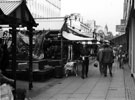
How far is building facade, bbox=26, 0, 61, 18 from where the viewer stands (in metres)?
70.8

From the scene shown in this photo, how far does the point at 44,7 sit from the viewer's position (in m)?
81.9

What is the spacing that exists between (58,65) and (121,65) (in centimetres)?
785

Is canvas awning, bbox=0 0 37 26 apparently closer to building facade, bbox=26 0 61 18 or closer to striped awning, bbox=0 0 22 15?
striped awning, bbox=0 0 22 15

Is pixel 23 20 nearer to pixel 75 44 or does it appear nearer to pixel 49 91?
pixel 49 91

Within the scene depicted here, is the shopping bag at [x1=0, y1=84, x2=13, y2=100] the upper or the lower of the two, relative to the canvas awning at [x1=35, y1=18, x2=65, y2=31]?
lower

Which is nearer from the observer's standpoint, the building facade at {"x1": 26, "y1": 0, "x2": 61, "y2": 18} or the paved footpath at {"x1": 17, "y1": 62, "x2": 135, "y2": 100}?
the paved footpath at {"x1": 17, "y1": 62, "x2": 135, "y2": 100}

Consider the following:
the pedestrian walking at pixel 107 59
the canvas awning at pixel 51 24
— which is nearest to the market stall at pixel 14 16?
the pedestrian walking at pixel 107 59

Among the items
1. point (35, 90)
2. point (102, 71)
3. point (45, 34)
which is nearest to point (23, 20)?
point (35, 90)

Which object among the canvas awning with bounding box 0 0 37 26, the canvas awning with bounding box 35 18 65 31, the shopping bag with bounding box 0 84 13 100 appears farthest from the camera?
the canvas awning with bounding box 35 18 65 31

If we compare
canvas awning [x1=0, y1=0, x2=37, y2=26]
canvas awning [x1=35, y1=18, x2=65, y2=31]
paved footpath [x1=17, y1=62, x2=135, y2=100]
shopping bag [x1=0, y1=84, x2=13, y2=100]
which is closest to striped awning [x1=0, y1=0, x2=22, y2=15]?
canvas awning [x1=0, y1=0, x2=37, y2=26]

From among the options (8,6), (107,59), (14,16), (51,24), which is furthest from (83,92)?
(51,24)

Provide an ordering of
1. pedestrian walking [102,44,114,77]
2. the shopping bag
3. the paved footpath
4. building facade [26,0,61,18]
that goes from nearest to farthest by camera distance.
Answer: the shopping bag, the paved footpath, pedestrian walking [102,44,114,77], building facade [26,0,61,18]

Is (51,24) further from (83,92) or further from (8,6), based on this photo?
(8,6)

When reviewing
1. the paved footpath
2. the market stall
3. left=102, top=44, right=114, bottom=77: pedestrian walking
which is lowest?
the paved footpath
